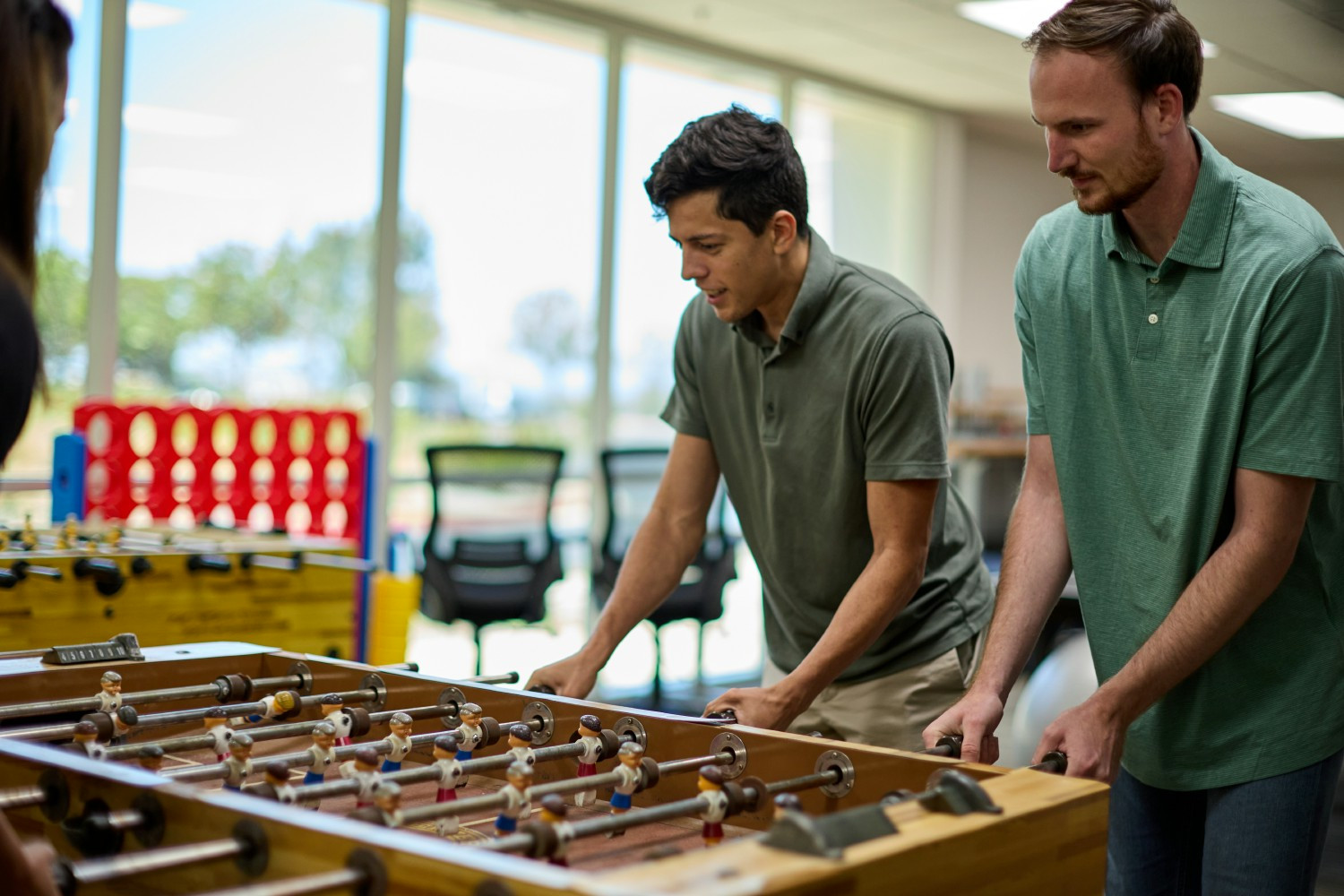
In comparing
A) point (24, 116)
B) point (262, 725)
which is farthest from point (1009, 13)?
point (24, 116)

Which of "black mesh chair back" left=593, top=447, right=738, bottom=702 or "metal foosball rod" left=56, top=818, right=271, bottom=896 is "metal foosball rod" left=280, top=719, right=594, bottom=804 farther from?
"black mesh chair back" left=593, top=447, right=738, bottom=702

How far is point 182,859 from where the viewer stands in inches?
44.9

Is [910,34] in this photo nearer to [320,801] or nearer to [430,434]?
[430,434]

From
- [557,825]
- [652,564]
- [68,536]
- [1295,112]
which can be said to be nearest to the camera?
[557,825]

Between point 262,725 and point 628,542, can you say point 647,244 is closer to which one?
point 628,542

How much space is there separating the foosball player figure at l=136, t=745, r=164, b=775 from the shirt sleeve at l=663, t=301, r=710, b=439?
1171 mm

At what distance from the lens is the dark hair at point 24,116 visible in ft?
4.25

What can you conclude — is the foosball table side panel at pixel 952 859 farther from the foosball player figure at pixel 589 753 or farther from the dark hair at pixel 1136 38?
the dark hair at pixel 1136 38

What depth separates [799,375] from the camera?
2.26 meters

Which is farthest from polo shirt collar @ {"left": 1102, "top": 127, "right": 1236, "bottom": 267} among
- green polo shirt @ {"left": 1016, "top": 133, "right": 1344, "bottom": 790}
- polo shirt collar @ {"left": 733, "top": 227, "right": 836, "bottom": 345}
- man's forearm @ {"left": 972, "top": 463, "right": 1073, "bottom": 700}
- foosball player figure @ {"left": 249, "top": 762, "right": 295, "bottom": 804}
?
foosball player figure @ {"left": 249, "top": 762, "right": 295, "bottom": 804}

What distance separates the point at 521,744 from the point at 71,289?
4.27 m

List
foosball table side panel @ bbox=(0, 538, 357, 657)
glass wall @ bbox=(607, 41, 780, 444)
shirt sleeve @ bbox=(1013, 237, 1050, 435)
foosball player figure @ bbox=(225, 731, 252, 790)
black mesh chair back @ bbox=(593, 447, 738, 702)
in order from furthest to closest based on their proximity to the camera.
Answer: glass wall @ bbox=(607, 41, 780, 444) → black mesh chair back @ bbox=(593, 447, 738, 702) → foosball table side panel @ bbox=(0, 538, 357, 657) → shirt sleeve @ bbox=(1013, 237, 1050, 435) → foosball player figure @ bbox=(225, 731, 252, 790)

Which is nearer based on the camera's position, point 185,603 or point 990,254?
point 185,603

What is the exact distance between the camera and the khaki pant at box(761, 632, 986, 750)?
224 centimetres
